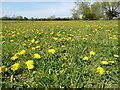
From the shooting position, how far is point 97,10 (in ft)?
145

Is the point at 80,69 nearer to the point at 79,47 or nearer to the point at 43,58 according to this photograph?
the point at 43,58

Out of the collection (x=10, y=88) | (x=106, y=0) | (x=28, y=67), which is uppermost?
(x=106, y=0)

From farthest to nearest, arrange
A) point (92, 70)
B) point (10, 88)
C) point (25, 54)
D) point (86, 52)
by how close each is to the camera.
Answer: point (86, 52) → point (25, 54) → point (92, 70) → point (10, 88)

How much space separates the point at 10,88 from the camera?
1.63m

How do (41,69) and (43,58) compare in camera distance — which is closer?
(41,69)

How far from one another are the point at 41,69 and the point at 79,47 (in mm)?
1082

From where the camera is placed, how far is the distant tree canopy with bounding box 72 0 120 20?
43969mm

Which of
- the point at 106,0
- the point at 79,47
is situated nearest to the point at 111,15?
the point at 106,0

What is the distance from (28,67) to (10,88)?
0.31m

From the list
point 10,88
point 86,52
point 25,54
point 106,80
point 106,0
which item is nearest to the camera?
point 10,88

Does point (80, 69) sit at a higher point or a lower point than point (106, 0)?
lower

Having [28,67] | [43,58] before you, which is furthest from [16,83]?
[43,58]

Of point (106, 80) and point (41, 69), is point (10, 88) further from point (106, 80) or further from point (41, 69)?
point (106, 80)

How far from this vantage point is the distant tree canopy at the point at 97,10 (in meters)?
44.0
